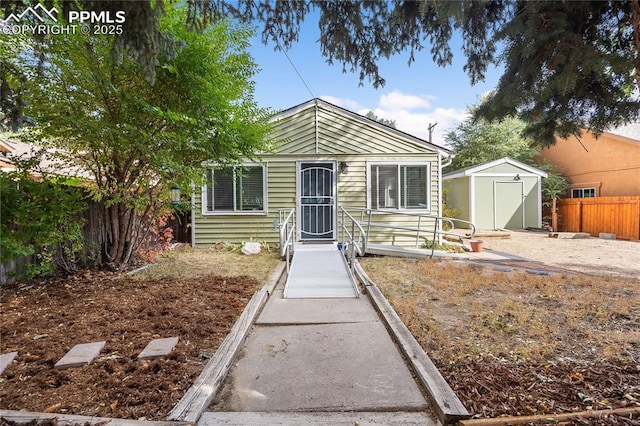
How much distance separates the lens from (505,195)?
15297 mm

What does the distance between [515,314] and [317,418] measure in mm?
2758

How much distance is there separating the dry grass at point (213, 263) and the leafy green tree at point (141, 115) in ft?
2.72

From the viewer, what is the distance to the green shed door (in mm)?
15297

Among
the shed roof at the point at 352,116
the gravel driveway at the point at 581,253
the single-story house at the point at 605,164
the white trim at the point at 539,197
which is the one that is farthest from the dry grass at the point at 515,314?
the white trim at the point at 539,197

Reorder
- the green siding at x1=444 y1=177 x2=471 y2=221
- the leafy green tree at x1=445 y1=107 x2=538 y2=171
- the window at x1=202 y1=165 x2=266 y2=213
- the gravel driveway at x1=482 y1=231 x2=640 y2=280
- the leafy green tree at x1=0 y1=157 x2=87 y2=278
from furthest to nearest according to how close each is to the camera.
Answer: the leafy green tree at x1=445 y1=107 x2=538 y2=171
the green siding at x1=444 y1=177 x2=471 y2=221
the window at x1=202 y1=165 x2=266 y2=213
the gravel driveway at x1=482 y1=231 x2=640 y2=280
the leafy green tree at x1=0 y1=157 x2=87 y2=278

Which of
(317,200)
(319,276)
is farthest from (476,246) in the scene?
(319,276)

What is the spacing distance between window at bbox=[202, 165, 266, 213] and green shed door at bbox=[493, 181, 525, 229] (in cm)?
1176

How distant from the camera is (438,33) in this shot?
3.79 m

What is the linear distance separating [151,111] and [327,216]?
5.45m

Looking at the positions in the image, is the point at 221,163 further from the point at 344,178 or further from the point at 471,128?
the point at 471,128

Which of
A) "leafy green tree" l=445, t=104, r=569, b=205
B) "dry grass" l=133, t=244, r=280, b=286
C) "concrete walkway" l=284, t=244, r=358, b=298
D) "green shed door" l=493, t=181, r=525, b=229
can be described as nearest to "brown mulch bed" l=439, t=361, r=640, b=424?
"concrete walkway" l=284, t=244, r=358, b=298

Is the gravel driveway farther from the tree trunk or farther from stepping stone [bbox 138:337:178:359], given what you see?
the tree trunk

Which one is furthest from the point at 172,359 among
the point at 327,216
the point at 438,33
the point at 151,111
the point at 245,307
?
the point at 327,216

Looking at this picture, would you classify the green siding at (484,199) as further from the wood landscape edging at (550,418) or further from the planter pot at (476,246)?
the wood landscape edging at (550,418)
